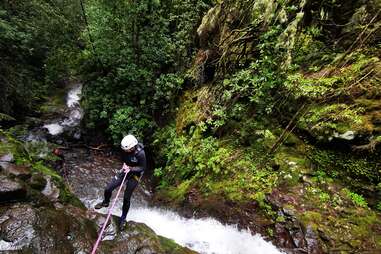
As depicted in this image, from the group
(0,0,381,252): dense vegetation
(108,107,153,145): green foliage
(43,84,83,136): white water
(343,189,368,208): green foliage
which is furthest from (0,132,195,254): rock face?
(43,84,83,136): white water

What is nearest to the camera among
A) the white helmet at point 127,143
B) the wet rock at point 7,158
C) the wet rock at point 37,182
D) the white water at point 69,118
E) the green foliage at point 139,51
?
the white helmet at point 127,143

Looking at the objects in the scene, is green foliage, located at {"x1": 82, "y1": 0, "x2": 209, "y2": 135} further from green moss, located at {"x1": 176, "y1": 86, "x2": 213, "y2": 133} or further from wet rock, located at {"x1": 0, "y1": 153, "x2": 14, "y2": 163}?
wet rock, located at {"x1": 0, "y1": 153, "x2": 14, "y2": 163}

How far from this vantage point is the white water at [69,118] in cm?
1320

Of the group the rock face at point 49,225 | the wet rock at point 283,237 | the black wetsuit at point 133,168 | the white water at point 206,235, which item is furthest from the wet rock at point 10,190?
the wet rock at point 283,237

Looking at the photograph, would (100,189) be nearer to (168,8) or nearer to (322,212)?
(322,212)

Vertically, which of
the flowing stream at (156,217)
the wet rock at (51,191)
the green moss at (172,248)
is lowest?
the flowing stream at (156,217)

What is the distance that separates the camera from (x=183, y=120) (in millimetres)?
10453

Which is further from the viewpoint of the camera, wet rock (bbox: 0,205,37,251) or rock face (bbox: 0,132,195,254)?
rock face (bbox: 0,132,195,254)

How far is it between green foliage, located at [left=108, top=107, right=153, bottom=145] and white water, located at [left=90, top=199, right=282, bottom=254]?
4196 millimetres

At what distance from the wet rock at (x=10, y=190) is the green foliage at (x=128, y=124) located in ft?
20.5

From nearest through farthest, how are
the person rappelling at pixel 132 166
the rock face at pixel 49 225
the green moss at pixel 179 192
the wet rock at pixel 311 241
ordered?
the rock face at pixel 49 225 < the wet rock at pixel 311 241 < the person rappelling at pixel 132 166 < the green moss at pixel 179 192

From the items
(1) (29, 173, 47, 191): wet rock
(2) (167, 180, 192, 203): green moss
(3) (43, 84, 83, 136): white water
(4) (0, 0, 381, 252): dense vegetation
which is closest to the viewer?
(1) (29, 173, 47, 191): wet rock

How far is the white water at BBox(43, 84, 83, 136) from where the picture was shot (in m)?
13.2

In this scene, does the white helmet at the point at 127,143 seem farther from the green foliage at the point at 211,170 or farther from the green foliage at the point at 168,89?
the green foliage at the point at 168,89
